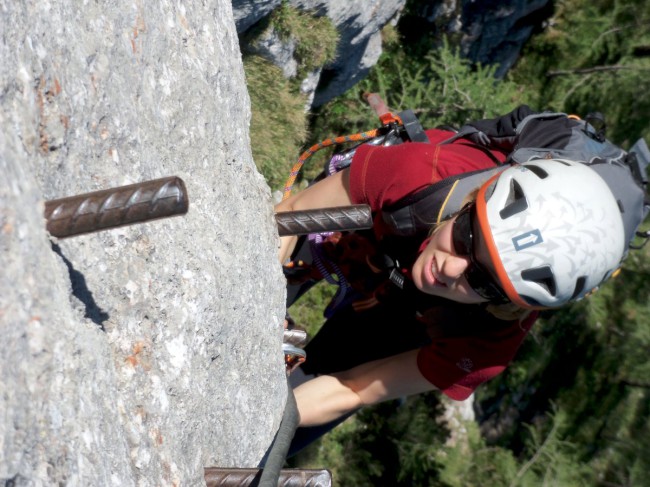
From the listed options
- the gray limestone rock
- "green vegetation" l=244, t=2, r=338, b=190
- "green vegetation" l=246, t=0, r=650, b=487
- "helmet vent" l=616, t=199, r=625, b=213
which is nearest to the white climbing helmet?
"helmet vent" l=616, t=199, r=625, b=213

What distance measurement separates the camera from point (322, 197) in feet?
11.0

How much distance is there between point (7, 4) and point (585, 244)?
7.70ft

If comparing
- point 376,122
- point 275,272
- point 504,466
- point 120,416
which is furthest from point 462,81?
point 120,416

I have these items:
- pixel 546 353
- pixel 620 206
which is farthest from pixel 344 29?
pixel 546 353

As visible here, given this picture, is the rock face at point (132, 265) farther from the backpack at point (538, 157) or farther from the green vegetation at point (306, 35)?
the green vegetation at point (306, 35)

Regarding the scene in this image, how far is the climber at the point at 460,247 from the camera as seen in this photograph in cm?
285

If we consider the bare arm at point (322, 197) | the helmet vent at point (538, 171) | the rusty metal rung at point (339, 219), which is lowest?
the bare arm at point (322, 197)

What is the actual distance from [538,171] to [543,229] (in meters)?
0.26

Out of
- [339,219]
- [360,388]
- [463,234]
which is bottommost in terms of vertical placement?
[360,388]

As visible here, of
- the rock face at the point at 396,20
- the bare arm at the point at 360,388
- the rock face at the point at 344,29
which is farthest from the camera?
the rock face at the point at 396,20

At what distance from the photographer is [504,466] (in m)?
7.51

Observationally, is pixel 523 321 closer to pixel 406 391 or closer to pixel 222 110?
pixel 406 391

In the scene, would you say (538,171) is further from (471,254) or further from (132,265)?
(132,265)

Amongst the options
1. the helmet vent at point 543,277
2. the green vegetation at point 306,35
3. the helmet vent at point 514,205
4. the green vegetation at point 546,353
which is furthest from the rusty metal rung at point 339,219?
the green vegetation at point 546,353
